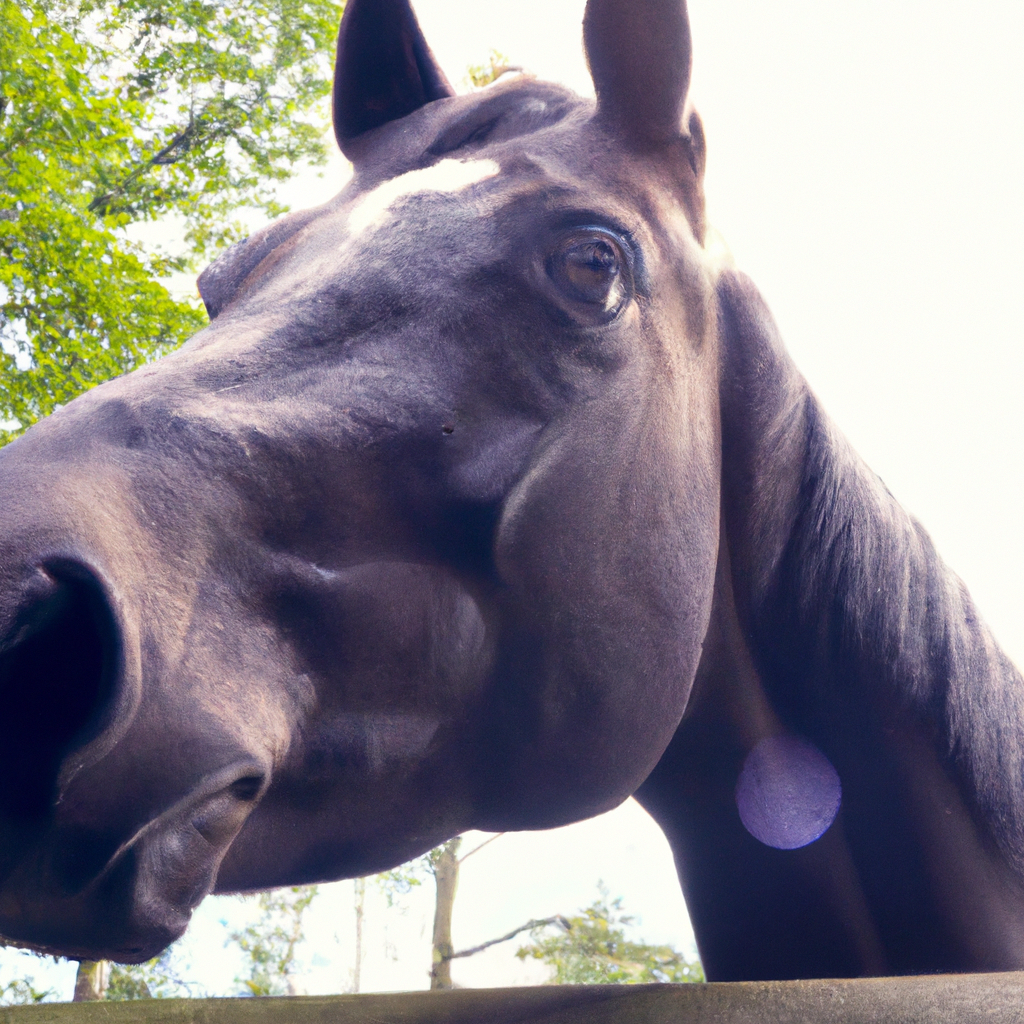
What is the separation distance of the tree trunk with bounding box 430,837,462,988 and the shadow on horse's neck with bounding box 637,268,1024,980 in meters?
9.81

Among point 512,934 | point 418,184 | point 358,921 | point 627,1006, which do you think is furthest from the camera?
point 358,921

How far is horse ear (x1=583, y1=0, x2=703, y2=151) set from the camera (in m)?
1.32

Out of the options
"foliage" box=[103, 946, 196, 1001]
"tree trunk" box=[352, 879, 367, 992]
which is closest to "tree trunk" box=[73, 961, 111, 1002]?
"foliage" box=[103, 946, 196, 1001]

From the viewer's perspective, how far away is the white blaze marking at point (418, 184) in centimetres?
122

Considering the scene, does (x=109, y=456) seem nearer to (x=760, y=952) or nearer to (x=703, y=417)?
(x=703, y=417)

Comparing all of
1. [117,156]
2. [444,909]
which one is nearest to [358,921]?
[444,909]

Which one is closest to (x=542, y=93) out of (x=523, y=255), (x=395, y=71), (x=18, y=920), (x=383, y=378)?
(x=395, y=71)

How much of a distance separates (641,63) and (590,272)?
39 cm

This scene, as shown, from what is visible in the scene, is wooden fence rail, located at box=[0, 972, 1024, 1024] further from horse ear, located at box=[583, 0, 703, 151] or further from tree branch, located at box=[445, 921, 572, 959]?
tree branch, located at box=[445, 921, 572, 959]

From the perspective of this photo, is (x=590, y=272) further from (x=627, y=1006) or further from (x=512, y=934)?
(x=512, y=934)

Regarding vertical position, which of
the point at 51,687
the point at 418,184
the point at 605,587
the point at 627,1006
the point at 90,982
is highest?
the point at 418,184

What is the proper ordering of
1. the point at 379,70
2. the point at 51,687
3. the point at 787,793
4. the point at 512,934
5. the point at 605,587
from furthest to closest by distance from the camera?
the point at 512,934, the point at 379,70, the point at 787,793, the point at 605,587, the point at 51,687

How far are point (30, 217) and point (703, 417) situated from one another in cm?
706

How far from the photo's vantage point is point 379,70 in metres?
1.62
